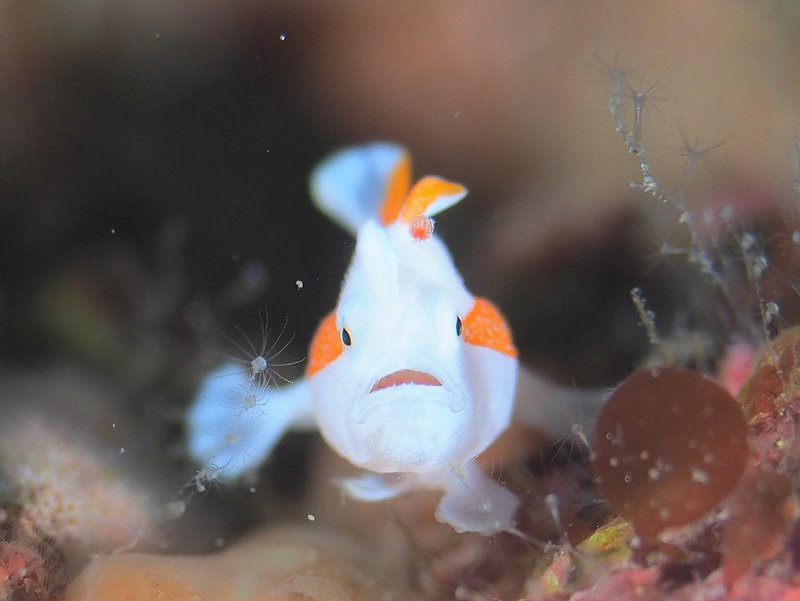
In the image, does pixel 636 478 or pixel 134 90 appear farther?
pixel 134 90

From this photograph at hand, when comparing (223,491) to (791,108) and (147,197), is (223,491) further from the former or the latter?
(791,108)


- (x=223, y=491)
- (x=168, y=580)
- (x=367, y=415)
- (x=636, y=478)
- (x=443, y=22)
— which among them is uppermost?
(x=443, y=22)

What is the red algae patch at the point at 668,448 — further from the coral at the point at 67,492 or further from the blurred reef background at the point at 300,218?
the coral at the point at 67,492

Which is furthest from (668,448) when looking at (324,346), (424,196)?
(324,346)

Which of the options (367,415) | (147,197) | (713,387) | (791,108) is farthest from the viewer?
(147,197)

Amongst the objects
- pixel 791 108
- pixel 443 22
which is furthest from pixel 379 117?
pixel 791 108

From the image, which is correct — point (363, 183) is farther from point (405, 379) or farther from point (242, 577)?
point (242, 577)

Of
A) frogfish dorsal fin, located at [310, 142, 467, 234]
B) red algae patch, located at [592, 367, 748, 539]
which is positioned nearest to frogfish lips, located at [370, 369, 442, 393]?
red algae patch, located at [592, 367, 748, 539]
